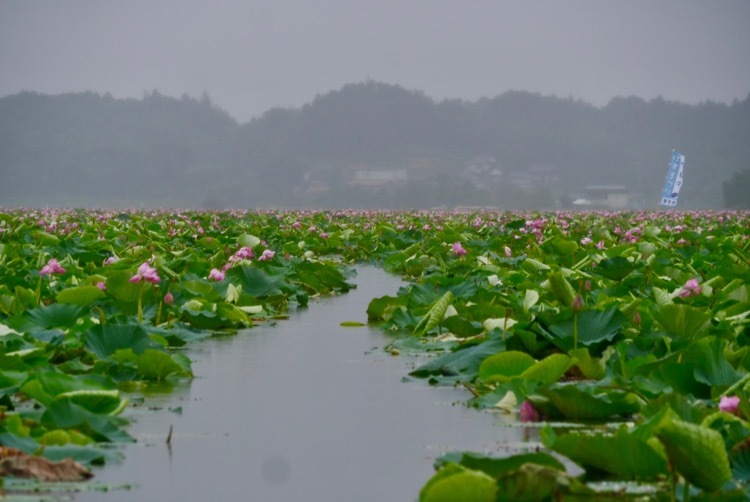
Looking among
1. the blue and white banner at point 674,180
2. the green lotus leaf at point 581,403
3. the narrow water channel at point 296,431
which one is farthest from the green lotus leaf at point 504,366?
the blue and white banner at point 674,180

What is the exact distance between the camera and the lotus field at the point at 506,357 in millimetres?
2510

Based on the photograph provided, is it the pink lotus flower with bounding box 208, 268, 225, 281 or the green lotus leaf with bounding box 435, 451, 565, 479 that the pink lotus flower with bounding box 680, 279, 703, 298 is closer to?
the green lotus leaf with bounding box 435, 451, 565, 479

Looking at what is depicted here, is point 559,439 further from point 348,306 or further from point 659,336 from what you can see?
point 348,306

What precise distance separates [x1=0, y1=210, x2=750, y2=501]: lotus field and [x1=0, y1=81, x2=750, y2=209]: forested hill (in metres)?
90.0

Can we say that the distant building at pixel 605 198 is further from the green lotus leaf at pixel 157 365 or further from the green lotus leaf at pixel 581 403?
the green lotus leaf at pixel 581 403

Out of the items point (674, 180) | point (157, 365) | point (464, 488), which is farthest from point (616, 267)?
point (674, 180)

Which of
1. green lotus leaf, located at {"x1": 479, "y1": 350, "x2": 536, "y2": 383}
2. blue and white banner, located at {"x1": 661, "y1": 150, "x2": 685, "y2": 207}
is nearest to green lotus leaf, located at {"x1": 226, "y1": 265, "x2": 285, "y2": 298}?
green lotus leaf, located at {"x1": 479, "y1": 350, "x2": 536, "y2": 383}

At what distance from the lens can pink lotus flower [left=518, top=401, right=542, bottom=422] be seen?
11.6ft

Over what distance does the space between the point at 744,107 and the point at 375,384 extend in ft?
444

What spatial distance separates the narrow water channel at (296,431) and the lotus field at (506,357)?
126mm

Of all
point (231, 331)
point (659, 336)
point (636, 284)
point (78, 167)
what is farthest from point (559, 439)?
point (78, 167)

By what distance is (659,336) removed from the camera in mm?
4297

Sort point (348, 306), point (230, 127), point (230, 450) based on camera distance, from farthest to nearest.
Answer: point (230, 127) < point (348, 306) < point (230, 450)

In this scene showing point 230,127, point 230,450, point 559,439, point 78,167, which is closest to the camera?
point 559,439
